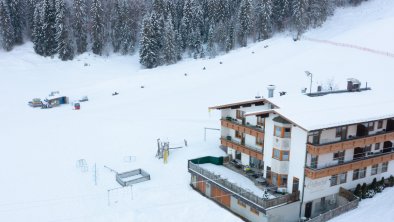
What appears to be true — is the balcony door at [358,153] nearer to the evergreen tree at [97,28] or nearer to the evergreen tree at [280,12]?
the evergreen tree at [280,12]

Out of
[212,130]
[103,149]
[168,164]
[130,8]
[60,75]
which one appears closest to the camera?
[168,164]

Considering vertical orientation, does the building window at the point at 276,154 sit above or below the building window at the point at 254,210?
above

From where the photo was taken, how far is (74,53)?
95.0m

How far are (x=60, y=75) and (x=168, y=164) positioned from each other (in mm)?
51223

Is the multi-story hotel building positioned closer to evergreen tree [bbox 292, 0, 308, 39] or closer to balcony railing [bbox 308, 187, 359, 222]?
A: balcony railing [bbox 308, 187, 359, 222]

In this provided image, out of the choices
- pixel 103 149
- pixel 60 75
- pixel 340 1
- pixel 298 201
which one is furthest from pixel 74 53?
pixel 298 201

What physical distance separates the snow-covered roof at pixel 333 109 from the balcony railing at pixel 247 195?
5.78 m

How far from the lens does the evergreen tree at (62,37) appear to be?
9125 centimetres

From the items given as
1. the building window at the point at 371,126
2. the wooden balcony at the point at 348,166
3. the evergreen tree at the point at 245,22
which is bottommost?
the wooden balcony at the point at 348,166

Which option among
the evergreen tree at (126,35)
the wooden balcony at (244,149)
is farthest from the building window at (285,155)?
the evergreen tree at (126,35)

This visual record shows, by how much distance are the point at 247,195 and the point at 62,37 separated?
74.5 m

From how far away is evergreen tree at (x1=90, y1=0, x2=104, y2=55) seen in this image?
95938mm

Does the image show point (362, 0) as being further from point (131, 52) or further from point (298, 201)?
point (298, 201)

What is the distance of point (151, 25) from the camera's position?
90.5 metres
